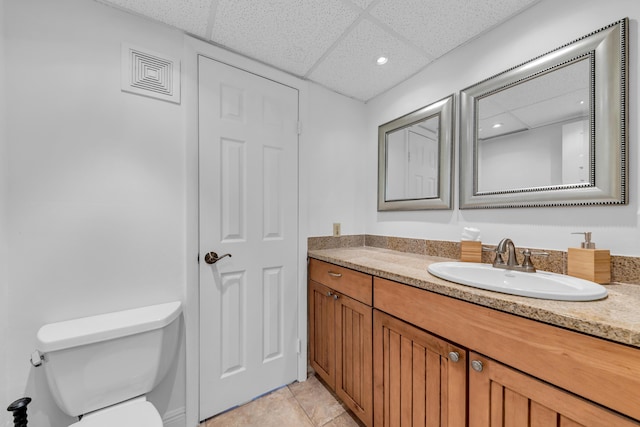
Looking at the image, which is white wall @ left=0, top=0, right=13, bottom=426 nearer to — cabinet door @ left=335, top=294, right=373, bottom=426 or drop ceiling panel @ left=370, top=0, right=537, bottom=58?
cabinet door @ left=335, top=294, right=373, bottom=426

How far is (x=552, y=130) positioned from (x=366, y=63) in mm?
1086

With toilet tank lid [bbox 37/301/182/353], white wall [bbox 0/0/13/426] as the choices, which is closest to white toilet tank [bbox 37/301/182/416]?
toilet tank lid [bbox 37/301/182/353]

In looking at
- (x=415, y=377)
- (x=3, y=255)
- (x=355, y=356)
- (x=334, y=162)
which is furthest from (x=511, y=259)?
(x=3, y=255)

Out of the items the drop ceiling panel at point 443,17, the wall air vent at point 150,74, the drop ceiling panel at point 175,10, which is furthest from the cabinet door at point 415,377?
the drop ceiling panel at point 175,10

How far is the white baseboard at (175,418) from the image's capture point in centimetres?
128

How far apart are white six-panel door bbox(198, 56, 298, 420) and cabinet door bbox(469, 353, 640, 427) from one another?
1.13 m

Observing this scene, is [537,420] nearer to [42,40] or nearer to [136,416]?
[136,416]

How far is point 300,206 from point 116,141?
105 centimetres

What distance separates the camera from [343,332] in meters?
1.42

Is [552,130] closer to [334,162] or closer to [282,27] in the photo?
[334,162]

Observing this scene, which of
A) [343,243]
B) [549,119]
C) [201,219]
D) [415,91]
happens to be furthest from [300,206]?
[549,119]

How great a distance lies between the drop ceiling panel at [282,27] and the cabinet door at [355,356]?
4.82ft

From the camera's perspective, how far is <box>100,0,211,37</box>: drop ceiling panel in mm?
1149

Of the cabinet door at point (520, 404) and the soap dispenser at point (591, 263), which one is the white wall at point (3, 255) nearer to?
the cabinet door at point (520, 404)
